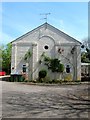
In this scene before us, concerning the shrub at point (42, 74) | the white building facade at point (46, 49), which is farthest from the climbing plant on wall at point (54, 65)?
the shrub at point (42, 74)

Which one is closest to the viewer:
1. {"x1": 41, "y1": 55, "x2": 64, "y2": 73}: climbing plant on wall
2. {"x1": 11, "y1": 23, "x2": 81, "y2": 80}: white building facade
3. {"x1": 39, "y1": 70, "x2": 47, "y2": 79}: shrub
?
{"x1": 39, "y1": 70, "x2": 47, "y2": 79}: shrub

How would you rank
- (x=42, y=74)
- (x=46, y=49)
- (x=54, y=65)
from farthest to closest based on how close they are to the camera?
(x=46, y=49), (x=54, y=65), (x=42, y=74)

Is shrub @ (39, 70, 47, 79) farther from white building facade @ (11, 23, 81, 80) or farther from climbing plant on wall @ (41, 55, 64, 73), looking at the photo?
climbing plant on wall @ (41, 55, 64, 73)

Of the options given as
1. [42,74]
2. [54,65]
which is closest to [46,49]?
[54,65]

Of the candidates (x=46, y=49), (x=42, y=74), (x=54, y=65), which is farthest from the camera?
(x=46, y=49)

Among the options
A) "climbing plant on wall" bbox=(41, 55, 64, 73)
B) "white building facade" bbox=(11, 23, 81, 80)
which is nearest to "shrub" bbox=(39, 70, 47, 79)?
"white building facade" bbox=(11, 23, 81, 80)

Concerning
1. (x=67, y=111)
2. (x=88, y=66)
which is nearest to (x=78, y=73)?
(x=88, y=66)

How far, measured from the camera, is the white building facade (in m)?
35.8

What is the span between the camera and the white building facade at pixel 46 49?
3575cm

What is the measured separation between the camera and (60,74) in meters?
35.6

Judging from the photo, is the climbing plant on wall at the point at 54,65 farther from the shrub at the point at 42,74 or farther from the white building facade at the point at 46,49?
the shrub at the point at 42,74

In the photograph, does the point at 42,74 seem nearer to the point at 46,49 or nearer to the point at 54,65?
the point at 54,65

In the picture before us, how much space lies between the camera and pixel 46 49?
119 feet

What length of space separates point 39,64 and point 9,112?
83.8ft
